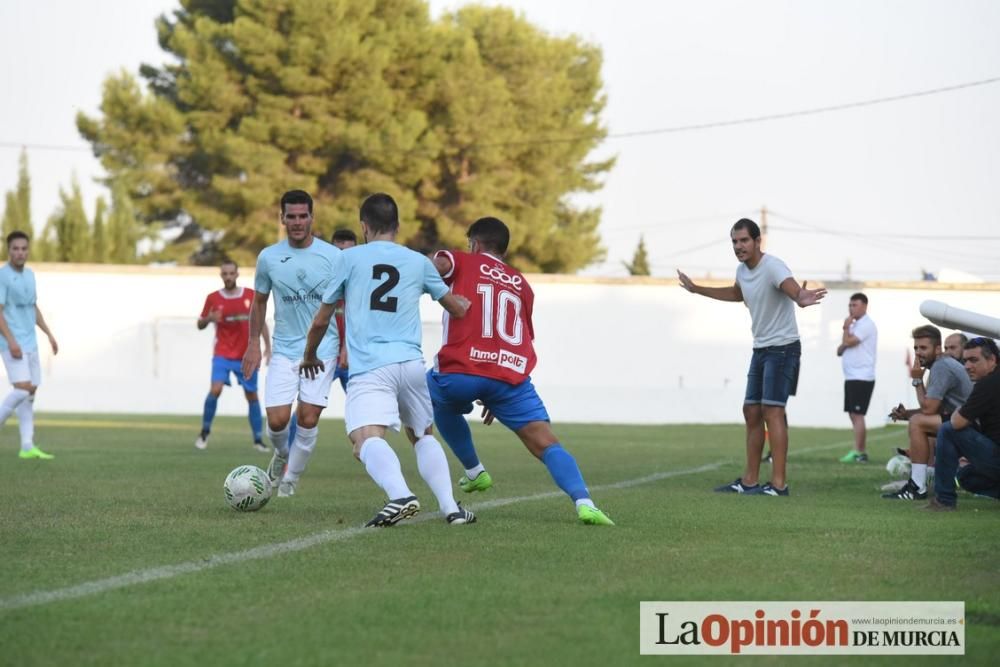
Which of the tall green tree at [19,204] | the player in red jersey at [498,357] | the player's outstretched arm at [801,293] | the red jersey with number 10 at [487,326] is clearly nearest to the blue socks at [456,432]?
the player in red jersey at [498,357]

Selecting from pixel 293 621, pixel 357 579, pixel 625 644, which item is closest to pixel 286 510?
pixel 357 579

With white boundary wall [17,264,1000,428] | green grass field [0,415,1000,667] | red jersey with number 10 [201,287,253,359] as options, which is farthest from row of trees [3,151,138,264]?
green grass field [0,415,1000,667]

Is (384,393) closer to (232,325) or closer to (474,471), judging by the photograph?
(474,471)

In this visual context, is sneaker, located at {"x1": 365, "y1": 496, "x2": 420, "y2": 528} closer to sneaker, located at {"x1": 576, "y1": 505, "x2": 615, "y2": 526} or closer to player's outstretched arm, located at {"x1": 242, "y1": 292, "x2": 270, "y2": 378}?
sneaker, located at {"x1": 576, "y1": 505, "x2": 615, "y2": 526}

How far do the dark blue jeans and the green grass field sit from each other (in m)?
0.22

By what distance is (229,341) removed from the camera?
1841cm

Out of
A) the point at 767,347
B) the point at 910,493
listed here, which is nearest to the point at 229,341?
the point at 767,347

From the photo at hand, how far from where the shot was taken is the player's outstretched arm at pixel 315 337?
826cm

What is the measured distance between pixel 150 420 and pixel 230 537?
2081cm

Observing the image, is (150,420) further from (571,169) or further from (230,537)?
(571,169)

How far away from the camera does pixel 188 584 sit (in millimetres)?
6023

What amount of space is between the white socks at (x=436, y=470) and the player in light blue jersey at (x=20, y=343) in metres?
8.03

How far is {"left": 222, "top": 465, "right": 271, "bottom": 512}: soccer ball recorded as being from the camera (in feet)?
29.8

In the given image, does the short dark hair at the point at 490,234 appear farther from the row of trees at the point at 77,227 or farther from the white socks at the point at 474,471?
the row of trees at the point at 77,227
